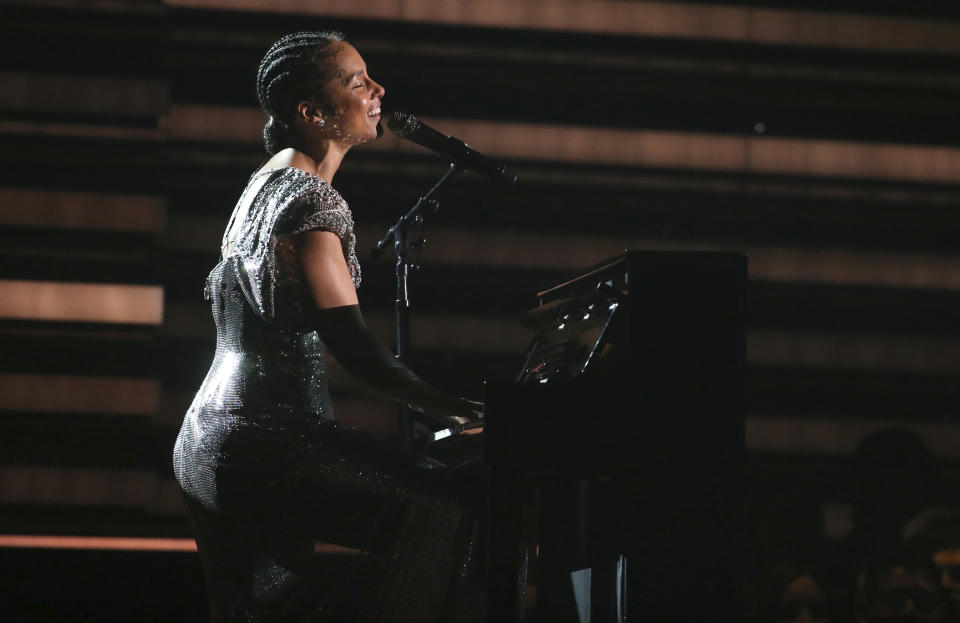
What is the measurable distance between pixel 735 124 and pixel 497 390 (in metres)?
2.98

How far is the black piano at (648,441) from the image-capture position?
1.47 metres

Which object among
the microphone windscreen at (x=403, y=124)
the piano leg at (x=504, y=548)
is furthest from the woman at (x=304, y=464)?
the microphone windscreen at (x=403, y=124)

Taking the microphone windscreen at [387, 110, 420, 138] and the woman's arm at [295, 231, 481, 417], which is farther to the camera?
the microphone windscreen at [387, 110, 420, 138]

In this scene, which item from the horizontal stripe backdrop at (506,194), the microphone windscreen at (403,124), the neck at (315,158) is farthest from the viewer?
the horizontal stripe backdrop at (506,194)

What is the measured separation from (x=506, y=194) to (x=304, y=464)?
8.51ft

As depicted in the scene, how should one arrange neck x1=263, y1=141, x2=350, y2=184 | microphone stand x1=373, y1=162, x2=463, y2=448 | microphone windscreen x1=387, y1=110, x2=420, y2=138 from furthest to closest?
microphone stand x1=373, y1=162, x2=463, y2=448, microphone windscreen x1=387, y1=110, x2=420, y2=138, neck x1=263, y1=141, x2=350, y2=184

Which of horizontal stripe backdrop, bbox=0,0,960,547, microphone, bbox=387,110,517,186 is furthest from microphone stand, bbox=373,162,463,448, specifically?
horizontal stripe backdrop, bbox=0,0,960,547

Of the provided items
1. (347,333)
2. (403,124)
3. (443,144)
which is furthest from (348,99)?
(347,333)

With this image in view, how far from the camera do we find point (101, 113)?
3822 mm

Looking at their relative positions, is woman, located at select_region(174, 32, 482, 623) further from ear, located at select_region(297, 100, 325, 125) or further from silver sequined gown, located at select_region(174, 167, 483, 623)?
ear, located at select_region(297, 100, 325, 125)

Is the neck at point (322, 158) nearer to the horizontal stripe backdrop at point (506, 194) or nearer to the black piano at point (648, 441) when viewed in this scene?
the black piano at point (648, 441)

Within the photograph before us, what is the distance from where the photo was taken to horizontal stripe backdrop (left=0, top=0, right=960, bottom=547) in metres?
3.69

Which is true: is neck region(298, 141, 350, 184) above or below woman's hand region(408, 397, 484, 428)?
above

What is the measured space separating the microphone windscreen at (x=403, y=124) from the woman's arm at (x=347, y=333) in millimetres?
466
